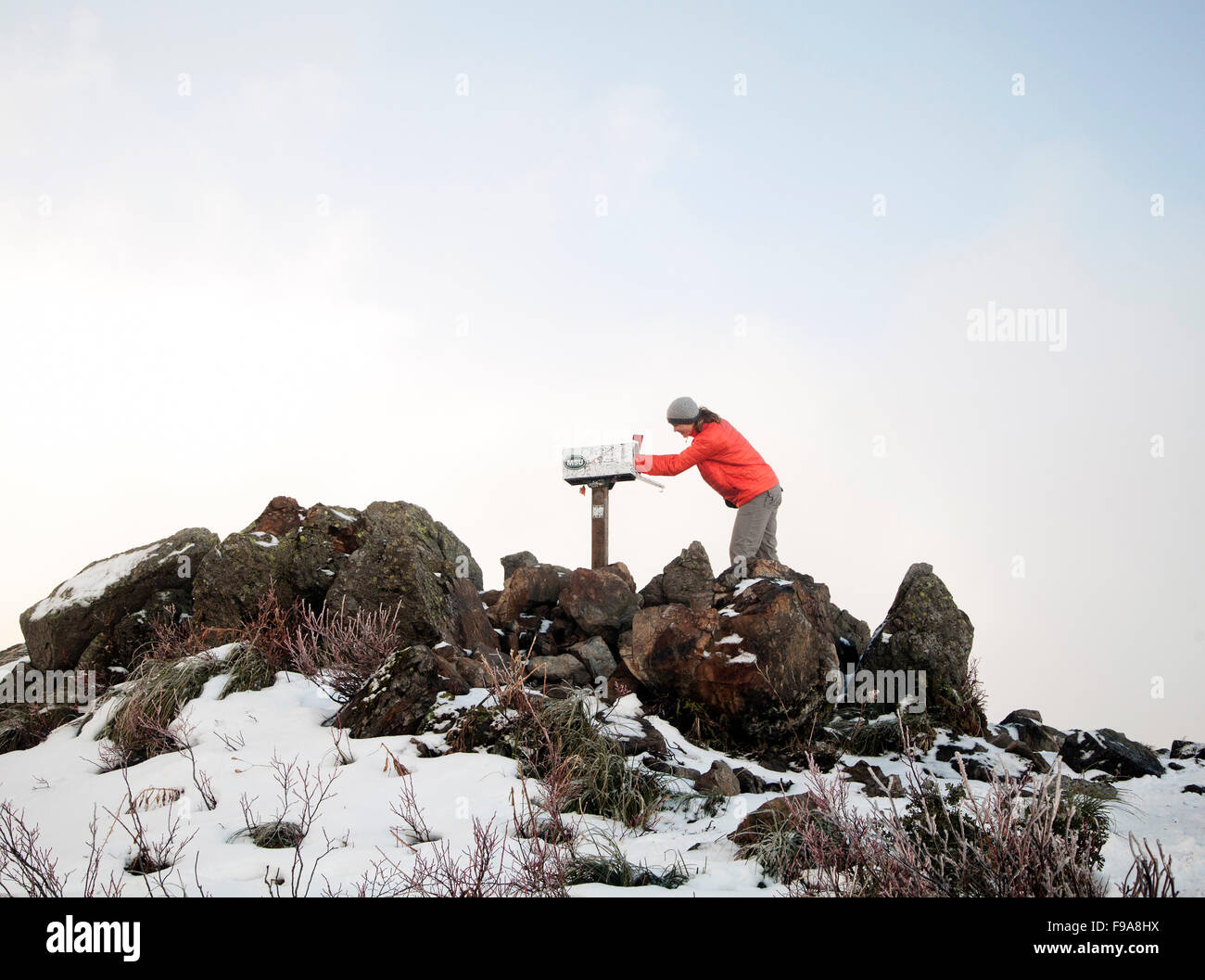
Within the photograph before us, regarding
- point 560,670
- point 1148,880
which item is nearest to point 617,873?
point 1148,880

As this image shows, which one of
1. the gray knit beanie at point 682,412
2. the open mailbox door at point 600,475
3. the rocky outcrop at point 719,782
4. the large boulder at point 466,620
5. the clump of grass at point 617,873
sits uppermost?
the gray knit beanie at point 682,412

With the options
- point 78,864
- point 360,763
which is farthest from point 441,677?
point 78,864

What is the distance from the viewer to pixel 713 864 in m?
3.56

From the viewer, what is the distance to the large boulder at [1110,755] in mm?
6824

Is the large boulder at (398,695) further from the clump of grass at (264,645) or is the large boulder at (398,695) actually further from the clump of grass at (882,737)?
the clump of grass at (882,737)

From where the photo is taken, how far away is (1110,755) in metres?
6.93

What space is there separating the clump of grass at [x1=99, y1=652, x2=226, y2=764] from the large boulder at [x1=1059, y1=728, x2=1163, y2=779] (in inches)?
258

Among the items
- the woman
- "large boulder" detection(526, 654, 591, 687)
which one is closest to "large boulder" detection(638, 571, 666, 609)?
the woman

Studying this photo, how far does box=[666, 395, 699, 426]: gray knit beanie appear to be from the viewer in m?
9.17

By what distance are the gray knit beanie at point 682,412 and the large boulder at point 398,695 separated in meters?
4.48

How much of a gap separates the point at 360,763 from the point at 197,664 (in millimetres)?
2252

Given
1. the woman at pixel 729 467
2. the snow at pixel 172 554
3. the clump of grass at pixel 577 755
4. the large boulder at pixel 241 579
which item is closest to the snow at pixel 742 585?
the clump of grass at pixel 577 755

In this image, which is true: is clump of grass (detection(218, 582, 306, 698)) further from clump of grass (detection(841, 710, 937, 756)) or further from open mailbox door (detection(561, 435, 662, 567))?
clump of grass (detection(841, 710, 937, 756))
